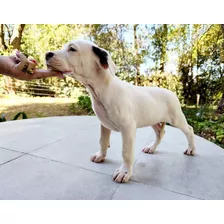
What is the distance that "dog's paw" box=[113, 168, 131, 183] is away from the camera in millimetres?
1587

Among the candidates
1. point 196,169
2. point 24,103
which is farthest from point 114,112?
point 24,103

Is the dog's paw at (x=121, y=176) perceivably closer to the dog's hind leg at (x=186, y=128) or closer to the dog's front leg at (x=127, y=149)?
the dog's front leg at (x=127, y=149)

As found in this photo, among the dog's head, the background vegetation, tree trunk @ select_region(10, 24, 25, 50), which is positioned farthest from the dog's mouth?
tree trunk @ select_region(10, 24, 25, 50)

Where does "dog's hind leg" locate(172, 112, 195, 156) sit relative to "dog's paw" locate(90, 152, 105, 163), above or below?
above

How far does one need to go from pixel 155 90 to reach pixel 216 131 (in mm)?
2396

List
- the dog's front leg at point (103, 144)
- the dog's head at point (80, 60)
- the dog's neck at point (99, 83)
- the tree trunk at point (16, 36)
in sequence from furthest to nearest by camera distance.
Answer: the tree trunk at point (16, 36) → the dog's front leg at point (103, 144) → the dog's neck at point (99, 83) → the dog's head at point (80, 60)

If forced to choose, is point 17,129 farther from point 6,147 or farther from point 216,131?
point 216,131

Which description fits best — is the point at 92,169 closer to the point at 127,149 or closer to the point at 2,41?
the point at 127,149

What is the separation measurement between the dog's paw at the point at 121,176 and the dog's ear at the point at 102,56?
78cm

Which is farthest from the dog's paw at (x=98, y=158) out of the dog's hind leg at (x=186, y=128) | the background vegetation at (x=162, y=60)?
the background vegetation at (x=162, y=60)

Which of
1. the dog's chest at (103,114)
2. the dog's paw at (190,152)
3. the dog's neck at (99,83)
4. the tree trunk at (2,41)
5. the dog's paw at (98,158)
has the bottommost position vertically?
the dog's paw at (190,152)

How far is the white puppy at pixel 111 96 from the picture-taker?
4.67 ft

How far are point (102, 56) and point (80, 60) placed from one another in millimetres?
148

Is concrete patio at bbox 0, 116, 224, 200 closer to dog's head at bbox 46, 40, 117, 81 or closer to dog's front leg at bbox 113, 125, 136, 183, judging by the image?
dog's front leg at bbox 113, 125, 136, 183
